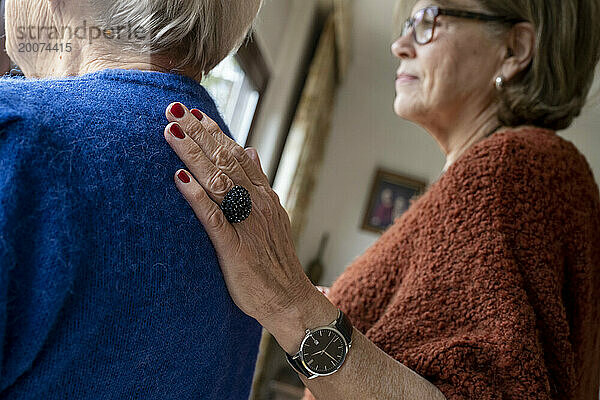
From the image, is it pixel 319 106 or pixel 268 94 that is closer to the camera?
pixel 268 94

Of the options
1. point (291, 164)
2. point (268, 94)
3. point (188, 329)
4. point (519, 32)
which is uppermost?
point (519, 32)

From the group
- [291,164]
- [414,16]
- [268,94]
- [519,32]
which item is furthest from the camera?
[291,164]

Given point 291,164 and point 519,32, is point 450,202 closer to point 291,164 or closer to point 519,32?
point 519,32

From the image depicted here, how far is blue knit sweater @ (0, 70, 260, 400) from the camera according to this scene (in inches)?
21.8

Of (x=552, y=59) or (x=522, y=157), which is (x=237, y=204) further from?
(x=552, y=59)

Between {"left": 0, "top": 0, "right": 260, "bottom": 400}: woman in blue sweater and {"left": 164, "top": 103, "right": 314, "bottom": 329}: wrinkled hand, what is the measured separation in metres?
0.02

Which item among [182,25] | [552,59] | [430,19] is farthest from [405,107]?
[182,25]

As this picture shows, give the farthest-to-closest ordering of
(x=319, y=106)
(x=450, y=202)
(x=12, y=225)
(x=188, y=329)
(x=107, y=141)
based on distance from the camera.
Result: (x=319, y=106)
(x=450, y=202)
(x=188, y=329)
(x=107, y=141)
(x=12, y=225)

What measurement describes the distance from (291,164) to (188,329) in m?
3.73

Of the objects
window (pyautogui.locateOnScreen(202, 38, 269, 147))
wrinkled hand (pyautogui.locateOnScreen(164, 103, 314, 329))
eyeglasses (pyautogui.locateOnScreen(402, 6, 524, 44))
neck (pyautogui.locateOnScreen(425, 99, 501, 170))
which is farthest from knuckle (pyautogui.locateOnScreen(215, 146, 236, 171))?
window (pyautogui.locateOnScreen(202, 38, 269, 147))

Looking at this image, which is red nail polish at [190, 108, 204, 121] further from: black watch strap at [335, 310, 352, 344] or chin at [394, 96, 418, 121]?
chin at [394, 96, 418, 121]

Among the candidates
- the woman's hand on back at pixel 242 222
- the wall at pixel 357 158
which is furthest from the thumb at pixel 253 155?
the wall at pixel 357 158

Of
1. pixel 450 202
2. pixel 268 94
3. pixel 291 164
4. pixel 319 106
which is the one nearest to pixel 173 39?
pixel 450 202

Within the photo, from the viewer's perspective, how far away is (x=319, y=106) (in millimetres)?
4891
